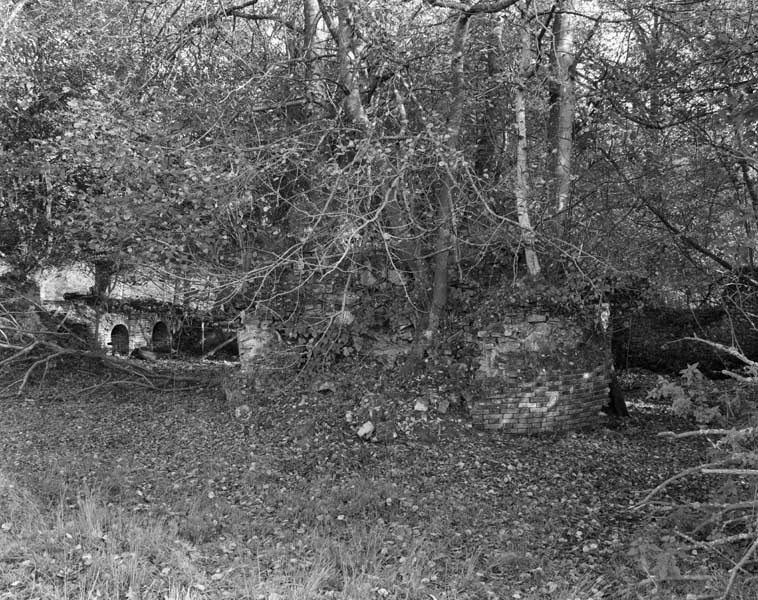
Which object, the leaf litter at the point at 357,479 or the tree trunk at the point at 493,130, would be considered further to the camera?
the tree trunk at the point at 493,130

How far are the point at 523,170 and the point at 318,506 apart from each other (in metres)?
4.20

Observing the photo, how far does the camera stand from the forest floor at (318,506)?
3.85 meters

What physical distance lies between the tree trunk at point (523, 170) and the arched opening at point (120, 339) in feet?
34.3

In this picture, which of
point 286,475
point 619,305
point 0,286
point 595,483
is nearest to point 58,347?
point 0,286

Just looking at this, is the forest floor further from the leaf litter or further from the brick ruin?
the brick ruin

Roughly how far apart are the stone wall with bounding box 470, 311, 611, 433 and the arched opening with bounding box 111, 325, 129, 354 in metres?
10.1

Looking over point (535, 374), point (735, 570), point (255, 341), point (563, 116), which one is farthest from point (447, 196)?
point (735, 570)

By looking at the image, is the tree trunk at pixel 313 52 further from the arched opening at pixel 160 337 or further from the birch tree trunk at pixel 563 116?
the arched opening at pixel 160 337

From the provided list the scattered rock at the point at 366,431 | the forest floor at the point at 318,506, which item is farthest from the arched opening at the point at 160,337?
the scattered rock at the point at 366,431

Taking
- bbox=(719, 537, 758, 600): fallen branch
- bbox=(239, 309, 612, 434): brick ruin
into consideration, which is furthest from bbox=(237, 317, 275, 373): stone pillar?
bbox=(719, 537, 758, 600): fallen branch

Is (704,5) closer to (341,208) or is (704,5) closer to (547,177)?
(547,177)

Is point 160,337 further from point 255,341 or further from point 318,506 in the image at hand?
point 318,506

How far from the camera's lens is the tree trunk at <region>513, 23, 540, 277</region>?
682 centimetres

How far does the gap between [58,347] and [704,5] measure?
9.72m
